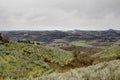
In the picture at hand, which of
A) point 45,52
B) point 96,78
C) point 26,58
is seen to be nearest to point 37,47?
point 45,52

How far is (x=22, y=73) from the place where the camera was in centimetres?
1759

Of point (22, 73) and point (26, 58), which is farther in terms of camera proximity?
point (26, 58)

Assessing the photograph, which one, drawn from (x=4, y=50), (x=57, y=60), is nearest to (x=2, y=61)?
(x=4, y=50)

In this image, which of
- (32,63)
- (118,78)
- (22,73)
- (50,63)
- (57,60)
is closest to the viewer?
(118,78)

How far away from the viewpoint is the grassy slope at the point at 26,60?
17.6 m

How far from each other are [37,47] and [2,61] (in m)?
6.85

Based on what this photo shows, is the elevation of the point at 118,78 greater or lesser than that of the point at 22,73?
greater

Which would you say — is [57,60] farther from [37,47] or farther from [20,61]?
[20,61]

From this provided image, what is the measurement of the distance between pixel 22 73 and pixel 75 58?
27.1 feet

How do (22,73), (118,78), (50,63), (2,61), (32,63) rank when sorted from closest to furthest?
(118,78), (22,73), (2,61), (32,63), (50,63)

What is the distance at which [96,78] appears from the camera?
9.66 meters

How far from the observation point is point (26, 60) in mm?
20641

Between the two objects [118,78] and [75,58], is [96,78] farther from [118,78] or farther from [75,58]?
[75,58]

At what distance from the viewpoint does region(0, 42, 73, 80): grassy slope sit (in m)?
17.6
